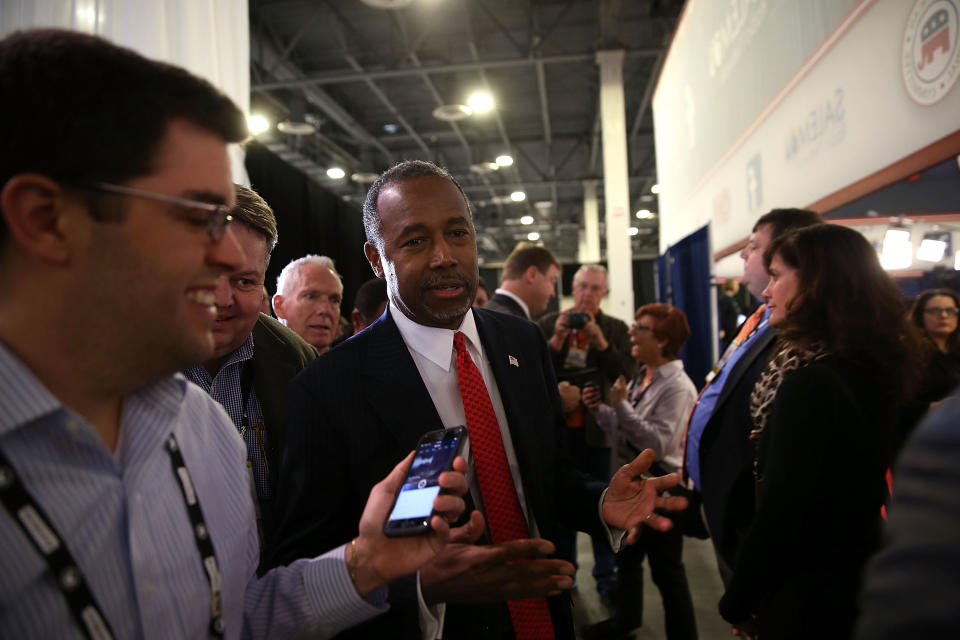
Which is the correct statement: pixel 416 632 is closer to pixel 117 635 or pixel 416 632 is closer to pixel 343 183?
pixel 117 635

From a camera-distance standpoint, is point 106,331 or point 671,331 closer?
point 106,331

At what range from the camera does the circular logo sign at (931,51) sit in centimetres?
209

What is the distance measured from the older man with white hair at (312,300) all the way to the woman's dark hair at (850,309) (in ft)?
6.55

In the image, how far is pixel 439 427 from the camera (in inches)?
52.6

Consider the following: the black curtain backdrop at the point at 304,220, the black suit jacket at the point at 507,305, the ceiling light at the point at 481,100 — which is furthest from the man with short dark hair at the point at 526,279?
the ceiling light at the point at 481,100

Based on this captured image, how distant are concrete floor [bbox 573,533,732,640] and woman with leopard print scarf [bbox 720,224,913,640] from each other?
1664 mm

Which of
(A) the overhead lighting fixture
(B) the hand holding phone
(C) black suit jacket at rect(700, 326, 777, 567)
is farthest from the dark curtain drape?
(B) the hand holding phone

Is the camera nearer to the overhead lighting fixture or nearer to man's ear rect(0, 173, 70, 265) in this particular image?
the overhead lighting fixture

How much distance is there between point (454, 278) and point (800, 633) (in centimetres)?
135

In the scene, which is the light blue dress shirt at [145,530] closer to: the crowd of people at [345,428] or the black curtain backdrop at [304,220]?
the crowd of people at [345,428]

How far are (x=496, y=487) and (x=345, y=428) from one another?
40 centimetres

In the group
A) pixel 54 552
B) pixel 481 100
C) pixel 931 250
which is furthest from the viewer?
pixel 481 100

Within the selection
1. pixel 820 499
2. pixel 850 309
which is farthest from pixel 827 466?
pixel 850 309

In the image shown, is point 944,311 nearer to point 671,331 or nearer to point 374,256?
point 671,331
